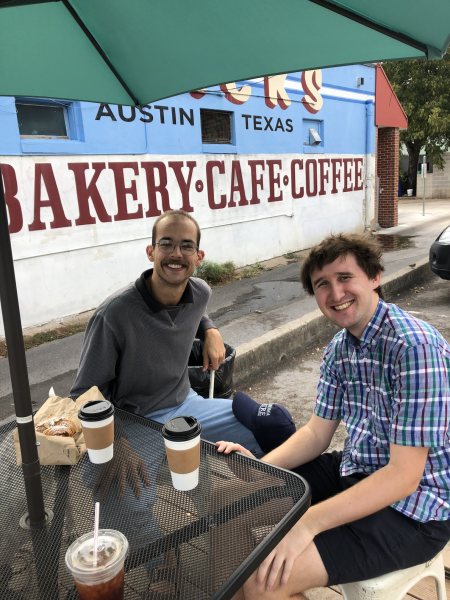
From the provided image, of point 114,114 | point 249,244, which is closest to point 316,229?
point 249,244

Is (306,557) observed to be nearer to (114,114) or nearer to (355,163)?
(114,114)

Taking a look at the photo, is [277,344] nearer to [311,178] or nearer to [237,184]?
[237,184]

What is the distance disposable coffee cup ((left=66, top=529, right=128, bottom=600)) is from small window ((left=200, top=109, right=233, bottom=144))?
328 inches

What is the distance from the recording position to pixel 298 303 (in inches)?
262

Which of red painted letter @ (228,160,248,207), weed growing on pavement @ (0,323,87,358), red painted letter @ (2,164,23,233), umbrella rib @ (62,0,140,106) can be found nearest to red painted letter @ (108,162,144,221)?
red painted letter @ (2,164,23,233)

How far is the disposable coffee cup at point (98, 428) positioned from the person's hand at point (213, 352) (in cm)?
106

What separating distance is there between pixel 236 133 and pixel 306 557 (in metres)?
8.65

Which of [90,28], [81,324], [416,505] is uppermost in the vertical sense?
[90,28]

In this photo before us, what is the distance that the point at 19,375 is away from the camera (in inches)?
51.0

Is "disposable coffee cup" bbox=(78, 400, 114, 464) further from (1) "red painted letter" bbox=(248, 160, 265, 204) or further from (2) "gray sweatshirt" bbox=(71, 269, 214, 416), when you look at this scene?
(1) "red painted letter" bbox=(248, 160, 265, 204)

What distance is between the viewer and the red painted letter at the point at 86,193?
6512mm

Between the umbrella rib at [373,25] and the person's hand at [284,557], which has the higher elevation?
the umbrella rib at [373,25]

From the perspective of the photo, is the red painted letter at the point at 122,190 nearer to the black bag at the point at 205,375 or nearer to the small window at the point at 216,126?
the small window at the point at 216,126

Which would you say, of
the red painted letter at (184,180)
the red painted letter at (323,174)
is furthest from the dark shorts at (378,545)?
the red painted letter at (323,174)
